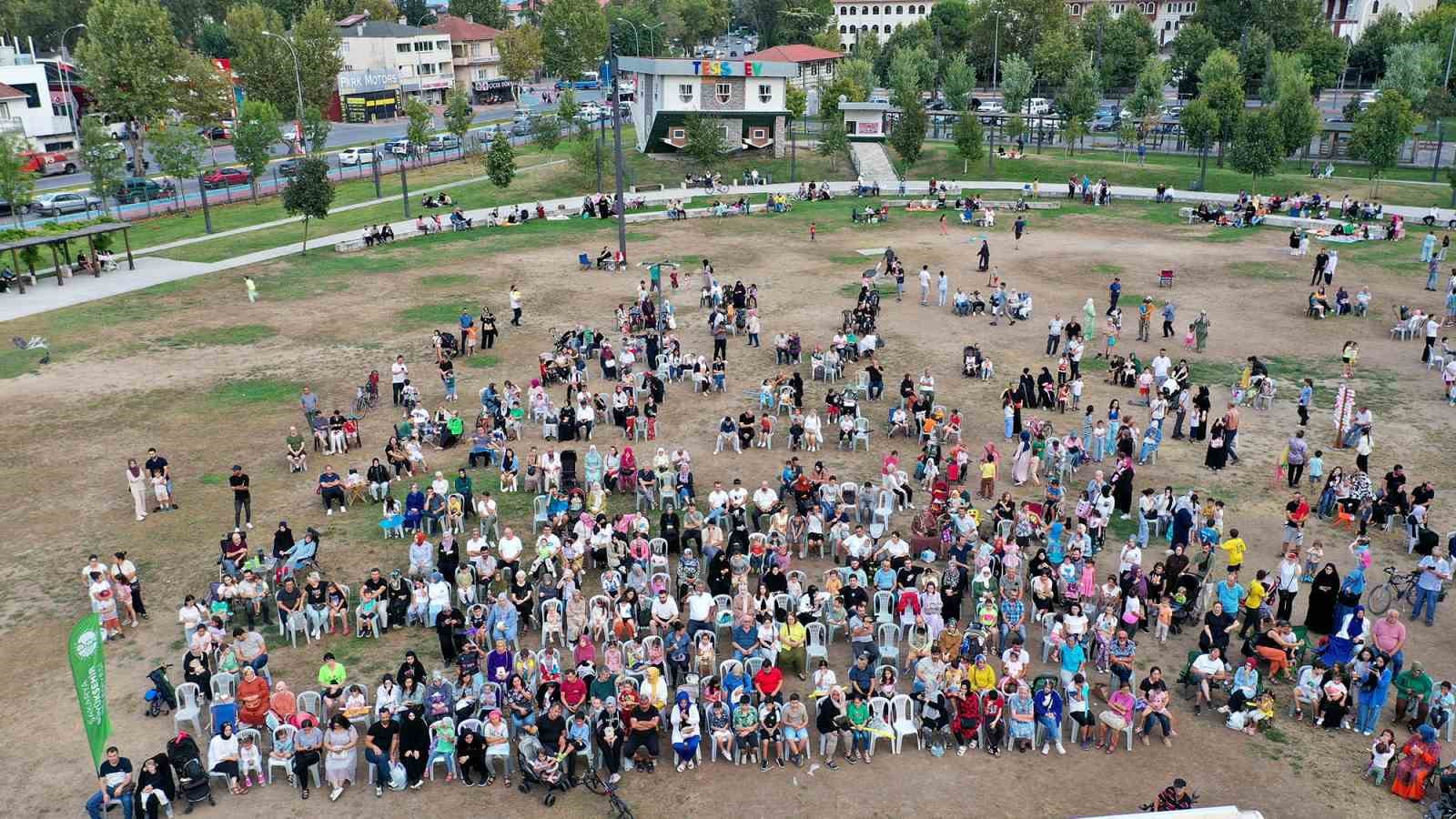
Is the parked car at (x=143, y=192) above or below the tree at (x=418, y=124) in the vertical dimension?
below

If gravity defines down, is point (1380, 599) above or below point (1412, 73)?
below

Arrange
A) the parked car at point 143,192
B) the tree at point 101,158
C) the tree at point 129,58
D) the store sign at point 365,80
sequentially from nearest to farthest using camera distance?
1. the tree at point 101,158
2. the parked car at point 143,192
3. the tree at point 129,58
4. the store sign at point 365,80

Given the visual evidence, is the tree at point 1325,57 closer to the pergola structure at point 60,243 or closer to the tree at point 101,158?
the tree at point 101,158

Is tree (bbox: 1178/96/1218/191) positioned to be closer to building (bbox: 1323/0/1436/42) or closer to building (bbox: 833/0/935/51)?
building (bbox: 1323/0/1436/42)

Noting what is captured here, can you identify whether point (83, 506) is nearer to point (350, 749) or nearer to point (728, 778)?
point (350, 749)

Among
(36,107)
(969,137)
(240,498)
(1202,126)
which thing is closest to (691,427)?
(240,498)

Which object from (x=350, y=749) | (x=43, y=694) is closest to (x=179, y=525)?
(x=43, y=694)

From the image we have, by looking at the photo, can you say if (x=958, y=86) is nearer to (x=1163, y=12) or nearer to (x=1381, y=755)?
(x=1163, y=12)

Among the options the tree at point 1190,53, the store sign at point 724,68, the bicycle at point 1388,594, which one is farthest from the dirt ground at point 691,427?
the tree at point 1190,53
